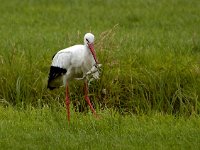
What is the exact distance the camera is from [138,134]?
7156mm

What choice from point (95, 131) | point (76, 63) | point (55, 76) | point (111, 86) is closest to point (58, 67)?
point (55, 76)

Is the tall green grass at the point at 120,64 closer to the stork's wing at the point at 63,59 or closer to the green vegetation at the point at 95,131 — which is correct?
the green vegetation at the point at 95,131

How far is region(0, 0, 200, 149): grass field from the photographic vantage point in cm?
706

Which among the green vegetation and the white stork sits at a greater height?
the white stork

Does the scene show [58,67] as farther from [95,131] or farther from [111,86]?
[111,86]

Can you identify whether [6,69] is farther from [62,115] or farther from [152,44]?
[152,44]

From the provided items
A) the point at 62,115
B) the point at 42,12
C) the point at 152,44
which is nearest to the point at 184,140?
the point at 62,115

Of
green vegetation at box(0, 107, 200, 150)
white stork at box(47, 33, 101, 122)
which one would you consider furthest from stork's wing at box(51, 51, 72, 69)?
green vegetation at box(0, 107, 200, 150)

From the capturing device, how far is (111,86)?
9266 mm

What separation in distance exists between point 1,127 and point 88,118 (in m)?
1.02

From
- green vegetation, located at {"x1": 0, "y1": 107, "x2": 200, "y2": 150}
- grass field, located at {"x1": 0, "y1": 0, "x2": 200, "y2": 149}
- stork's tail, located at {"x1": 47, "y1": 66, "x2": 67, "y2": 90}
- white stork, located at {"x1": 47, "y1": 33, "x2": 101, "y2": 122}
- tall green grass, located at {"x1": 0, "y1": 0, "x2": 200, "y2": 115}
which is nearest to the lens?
green vegetation, located at {"x1": 0, "y1": 107, "x2": 200, "y2": 150}

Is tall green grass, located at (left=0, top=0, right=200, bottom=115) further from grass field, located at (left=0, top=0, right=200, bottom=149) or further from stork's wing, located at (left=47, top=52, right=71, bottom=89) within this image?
stork's wing, located at (left=47, top=52, right=71, bottom=89)

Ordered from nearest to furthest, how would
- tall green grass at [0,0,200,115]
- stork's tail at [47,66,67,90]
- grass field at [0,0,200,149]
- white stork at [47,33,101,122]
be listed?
1. grass field at [0,0,200,149]
2. white stork at [47,33,101,122]
3. stork's tail at [47,66,67,90]
4. tall green grass at [0,0,200,115]

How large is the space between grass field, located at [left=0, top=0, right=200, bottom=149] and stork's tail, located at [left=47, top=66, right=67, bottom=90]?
0.94ft
